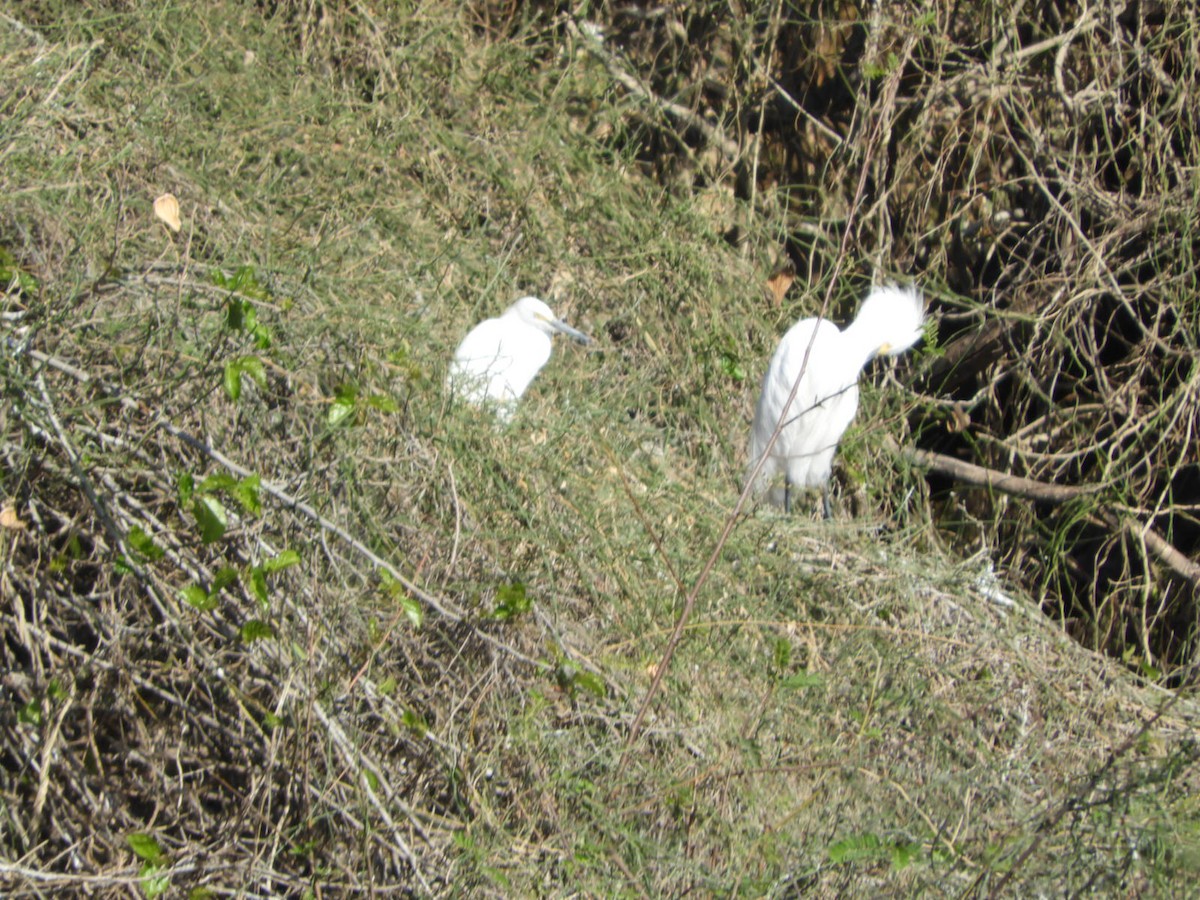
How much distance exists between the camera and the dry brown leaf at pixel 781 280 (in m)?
4.68

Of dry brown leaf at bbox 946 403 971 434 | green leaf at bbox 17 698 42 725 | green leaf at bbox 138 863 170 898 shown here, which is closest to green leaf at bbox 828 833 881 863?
green leaf at bbox 138 863 170 898

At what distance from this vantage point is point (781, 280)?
4.73 m

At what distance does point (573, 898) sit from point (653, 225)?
281 centimetres

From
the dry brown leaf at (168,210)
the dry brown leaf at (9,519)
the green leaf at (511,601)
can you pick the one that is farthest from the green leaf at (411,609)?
the dry brown leaf at (168,210)

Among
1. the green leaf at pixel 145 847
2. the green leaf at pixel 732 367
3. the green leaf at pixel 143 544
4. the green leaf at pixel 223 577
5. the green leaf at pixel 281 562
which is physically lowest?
the green leaf at pixel 732 367

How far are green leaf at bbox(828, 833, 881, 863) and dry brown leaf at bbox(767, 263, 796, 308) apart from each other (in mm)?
2809

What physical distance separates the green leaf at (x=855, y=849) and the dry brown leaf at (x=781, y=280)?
2809 millimetres

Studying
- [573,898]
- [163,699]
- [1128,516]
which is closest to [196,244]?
[163,699]

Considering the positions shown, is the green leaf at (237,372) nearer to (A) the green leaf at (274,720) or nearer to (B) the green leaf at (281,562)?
(B) the green leaf at (281,562)

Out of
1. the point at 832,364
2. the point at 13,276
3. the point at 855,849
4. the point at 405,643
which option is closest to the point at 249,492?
the point at 405,643

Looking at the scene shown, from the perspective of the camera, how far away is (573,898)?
2203 millimetres

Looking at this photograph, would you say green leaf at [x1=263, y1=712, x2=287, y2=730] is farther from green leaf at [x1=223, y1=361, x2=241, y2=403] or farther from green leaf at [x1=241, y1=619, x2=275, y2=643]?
green leaf at [x1=223, y1=361, x2=241, y2=403]

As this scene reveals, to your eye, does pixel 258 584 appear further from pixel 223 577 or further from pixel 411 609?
pixel 411 609

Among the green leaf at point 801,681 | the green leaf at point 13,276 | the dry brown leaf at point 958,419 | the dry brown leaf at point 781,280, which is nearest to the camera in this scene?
the green leaf at point 13,276
